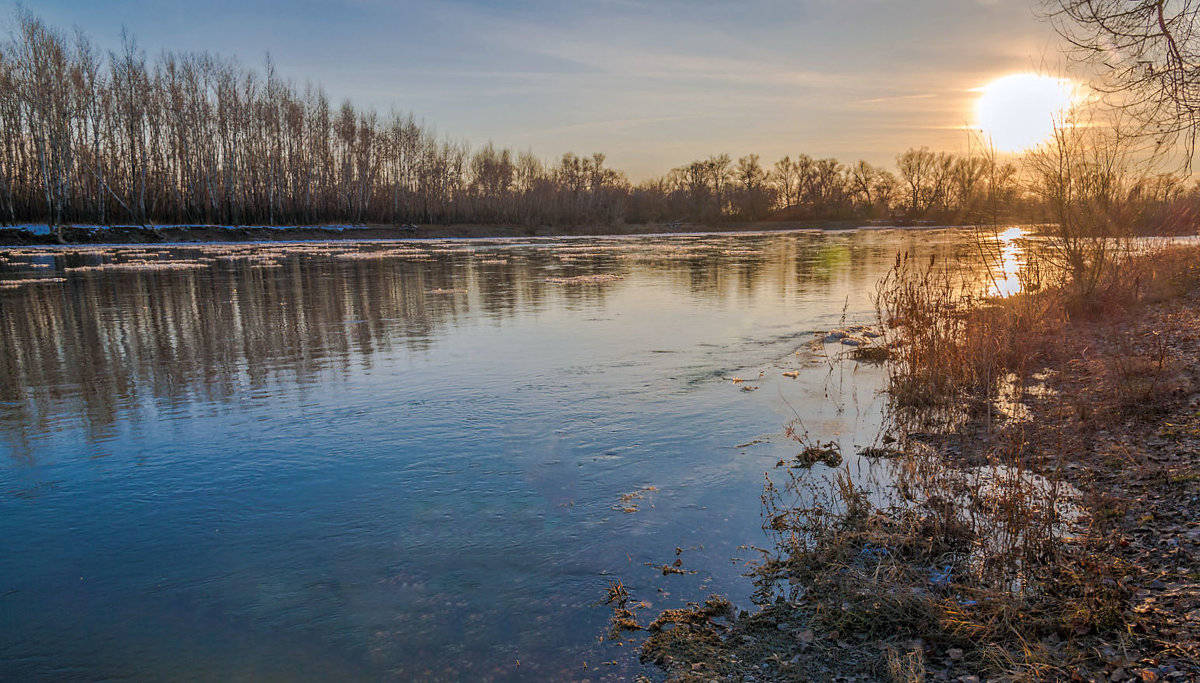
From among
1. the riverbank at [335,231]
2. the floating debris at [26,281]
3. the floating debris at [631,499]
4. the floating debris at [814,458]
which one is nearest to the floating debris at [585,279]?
the floating debris at [26,281]

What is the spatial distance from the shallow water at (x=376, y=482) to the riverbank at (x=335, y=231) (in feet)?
134

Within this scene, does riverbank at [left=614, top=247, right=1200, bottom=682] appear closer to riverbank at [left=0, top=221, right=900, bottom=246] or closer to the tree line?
the tree line

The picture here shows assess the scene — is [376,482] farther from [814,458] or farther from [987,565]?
[987,565]

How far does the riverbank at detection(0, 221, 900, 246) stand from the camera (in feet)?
154

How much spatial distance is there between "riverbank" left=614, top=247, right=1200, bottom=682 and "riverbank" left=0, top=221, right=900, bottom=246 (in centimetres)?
5675

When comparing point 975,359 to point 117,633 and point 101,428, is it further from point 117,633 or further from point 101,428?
point 101,428

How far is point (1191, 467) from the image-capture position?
563cm

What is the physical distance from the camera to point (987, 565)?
448 cm

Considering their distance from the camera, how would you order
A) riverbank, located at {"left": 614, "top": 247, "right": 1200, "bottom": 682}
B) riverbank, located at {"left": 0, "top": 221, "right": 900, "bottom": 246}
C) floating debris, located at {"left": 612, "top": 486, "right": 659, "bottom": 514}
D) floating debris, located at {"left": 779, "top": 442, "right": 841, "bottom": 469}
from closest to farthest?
1. riverbank, located at {"left": 614, "top": 247, "right": 1200, "bottom": 682}
2. floating debris, located at {"left": 612, "top": 486, "right": 659, "bottom": 514}
3. floating debris, located at {"left": 779, "top": 442, "right": 841, "bottom": 469}
4. riverbank, located at {"left": 0, "top": 221, "right": 900, "bottom": 246}

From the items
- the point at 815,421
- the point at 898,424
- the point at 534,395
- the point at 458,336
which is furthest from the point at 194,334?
the point at 898,424

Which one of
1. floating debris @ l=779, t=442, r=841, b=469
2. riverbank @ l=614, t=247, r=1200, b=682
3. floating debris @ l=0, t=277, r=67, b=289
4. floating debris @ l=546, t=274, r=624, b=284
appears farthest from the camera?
floating debris @ l=546, t=274, r=624, b=284

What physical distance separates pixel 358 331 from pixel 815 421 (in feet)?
32.9

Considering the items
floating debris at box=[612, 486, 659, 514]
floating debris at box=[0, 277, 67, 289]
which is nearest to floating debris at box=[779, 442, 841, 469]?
floating debris at box=[612, 486, 659, 514]

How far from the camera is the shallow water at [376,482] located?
4.09 m
